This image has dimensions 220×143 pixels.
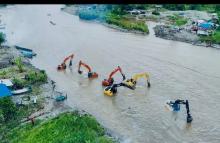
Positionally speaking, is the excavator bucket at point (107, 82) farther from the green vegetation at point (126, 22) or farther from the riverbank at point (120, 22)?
the green vegetation at point (126, 22)

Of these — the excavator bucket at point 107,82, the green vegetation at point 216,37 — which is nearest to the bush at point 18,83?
the excavator bucket at point 107,82

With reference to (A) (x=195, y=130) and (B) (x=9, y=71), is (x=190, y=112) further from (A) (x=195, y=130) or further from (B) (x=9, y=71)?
(B) (x=9, y=71)

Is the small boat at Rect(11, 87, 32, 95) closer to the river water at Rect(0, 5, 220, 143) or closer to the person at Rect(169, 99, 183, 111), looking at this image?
the river water at Rect(0, 5, 220, 143)

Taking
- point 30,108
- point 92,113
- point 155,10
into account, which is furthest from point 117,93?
point 155,10

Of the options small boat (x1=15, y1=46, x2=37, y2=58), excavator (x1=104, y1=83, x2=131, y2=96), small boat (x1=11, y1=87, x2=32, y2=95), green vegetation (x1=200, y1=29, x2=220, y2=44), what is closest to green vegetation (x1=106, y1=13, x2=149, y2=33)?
green vegetation (x1=200, y1=29, x2=220, y2=44)

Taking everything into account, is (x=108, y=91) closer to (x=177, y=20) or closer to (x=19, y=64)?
(x=19, y=64)

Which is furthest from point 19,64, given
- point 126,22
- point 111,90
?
point 126,22
